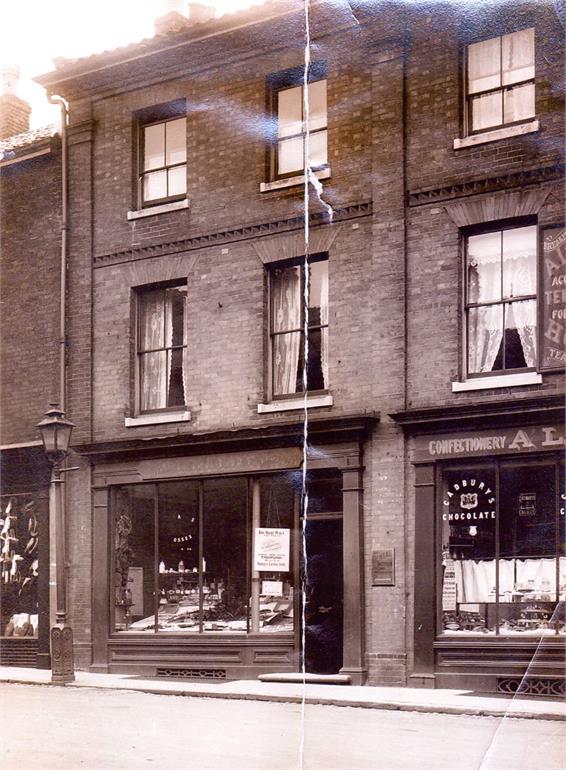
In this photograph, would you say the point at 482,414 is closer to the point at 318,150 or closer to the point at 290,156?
the point at 318,150

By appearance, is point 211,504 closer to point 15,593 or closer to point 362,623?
point 362,623

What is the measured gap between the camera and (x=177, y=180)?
1792 cm

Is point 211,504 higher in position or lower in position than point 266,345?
lower

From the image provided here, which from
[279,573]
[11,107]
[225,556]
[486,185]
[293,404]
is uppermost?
[11,107]

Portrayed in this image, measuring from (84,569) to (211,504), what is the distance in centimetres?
259

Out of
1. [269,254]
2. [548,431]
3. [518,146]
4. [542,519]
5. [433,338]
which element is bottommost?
[542,519]

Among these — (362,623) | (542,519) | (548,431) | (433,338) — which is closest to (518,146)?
(433,338)

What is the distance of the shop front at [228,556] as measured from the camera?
15914mm

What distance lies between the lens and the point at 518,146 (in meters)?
14.7

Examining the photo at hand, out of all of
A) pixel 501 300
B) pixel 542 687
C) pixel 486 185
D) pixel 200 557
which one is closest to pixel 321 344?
pixel 501 300

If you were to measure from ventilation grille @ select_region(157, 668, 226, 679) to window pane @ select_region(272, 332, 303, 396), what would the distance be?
4.24 m

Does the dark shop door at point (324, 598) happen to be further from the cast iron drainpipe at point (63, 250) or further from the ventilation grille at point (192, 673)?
the cast iron drainpipe at point (63, 250)

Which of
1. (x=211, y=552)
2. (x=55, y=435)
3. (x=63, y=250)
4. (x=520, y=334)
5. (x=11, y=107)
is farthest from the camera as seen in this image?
(x=11, y=107)

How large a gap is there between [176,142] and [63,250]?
262 cm
